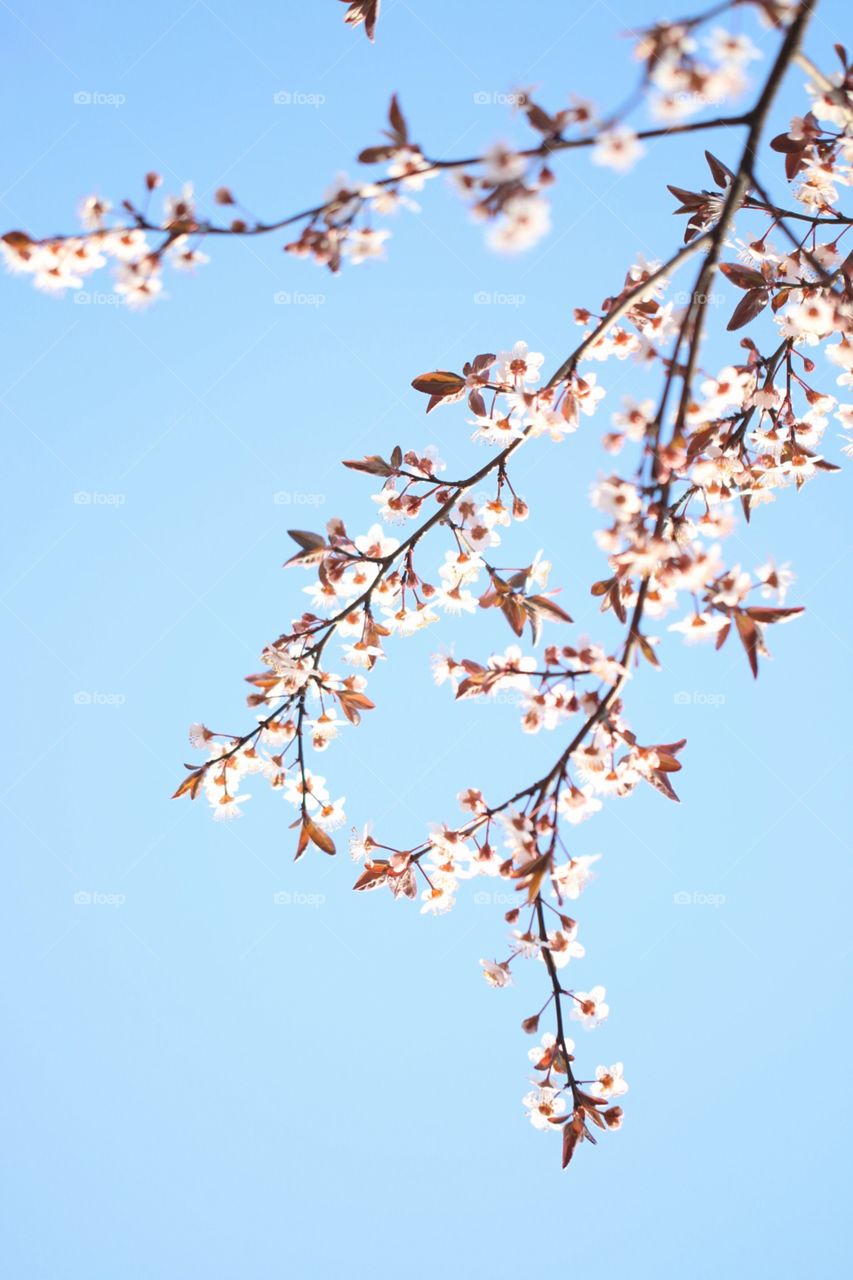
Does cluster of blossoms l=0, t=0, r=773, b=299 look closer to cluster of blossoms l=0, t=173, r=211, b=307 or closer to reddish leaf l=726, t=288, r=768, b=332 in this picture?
cluster of blossoms l=0, t=173, r=211, b=307

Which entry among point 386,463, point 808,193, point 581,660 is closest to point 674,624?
point 581,660

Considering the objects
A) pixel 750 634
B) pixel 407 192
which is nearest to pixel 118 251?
pixel 407 192

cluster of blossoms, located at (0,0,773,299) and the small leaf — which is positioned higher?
the small leaf

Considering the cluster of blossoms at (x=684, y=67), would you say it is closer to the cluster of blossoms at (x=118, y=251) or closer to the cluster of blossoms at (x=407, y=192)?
the cluster of blossoms at (x=407, y=192)

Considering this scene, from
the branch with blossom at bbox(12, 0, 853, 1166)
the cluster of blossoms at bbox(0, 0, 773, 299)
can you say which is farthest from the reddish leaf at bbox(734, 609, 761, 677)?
the cluster of blossoms at bbox(0, 0, 773, 299)

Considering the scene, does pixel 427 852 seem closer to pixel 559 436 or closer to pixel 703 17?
pixel 559 436

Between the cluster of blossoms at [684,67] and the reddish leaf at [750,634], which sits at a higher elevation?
the cluster of blossoms at [684,67]

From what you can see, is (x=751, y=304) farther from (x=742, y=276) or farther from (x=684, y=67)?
(x=684, y=67)

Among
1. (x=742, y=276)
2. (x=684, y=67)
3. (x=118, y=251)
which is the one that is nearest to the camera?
(x=684, y=67)

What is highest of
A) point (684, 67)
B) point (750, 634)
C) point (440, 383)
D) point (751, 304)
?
point (751, 304)

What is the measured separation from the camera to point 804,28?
38.4 inches

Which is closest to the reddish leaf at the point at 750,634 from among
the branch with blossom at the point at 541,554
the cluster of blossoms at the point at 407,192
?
the branch with blossom at the point at 541,554

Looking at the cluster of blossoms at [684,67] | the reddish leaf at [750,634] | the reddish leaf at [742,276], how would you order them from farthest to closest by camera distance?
the reddish leaf at [742,276], the reddish leaf at [750,634], the cluster of blossoms at [684,67]

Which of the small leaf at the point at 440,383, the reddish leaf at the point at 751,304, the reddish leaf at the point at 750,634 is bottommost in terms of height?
the reddish leaf at the point at 750,634
